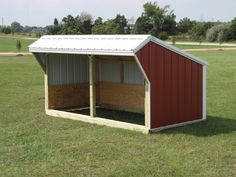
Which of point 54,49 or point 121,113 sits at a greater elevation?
point 54,49

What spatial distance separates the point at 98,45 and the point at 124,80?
3.04 m

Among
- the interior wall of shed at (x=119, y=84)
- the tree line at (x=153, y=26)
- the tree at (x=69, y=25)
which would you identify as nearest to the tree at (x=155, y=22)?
the tree line at (x=153, y=26)

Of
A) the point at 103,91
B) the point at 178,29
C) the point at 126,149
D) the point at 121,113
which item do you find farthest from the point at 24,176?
the point at 178,29

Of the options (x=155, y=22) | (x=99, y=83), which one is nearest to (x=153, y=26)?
(x=155, y=22)

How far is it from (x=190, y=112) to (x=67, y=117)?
3349 millimetres

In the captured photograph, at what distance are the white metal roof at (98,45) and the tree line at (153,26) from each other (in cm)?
7364

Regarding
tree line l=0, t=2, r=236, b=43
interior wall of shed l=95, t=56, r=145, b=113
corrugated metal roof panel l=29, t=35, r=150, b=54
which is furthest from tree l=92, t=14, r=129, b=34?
corrugated metal roof panel l=29, t=35, r=150, b=54

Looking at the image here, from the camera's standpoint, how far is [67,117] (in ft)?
43.9

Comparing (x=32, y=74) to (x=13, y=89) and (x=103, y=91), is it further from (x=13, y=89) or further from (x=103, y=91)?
(x=103, y=91)

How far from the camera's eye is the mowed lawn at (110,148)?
8133 mm

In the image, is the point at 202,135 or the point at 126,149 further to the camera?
the point at 202,135

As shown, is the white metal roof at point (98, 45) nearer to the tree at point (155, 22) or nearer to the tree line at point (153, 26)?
the tree line at point (153, 26)

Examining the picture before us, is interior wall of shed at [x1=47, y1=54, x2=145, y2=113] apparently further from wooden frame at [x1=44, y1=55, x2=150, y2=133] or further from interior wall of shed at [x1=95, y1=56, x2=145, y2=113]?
wooden frame at [x1=44, y1=55, x2=150, y2=133]

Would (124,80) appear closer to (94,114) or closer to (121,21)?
(94,114)
